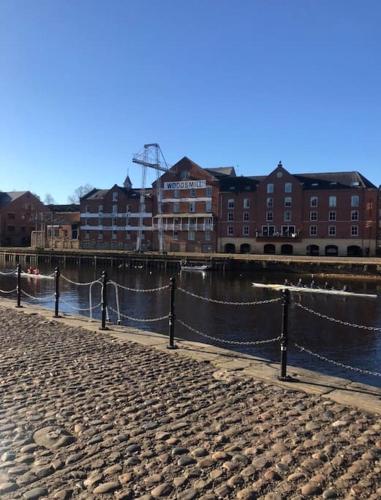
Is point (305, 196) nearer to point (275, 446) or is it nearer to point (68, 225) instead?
point (68, 225)

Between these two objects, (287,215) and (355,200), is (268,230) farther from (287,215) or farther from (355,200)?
(355,200)

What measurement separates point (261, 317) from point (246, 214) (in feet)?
181

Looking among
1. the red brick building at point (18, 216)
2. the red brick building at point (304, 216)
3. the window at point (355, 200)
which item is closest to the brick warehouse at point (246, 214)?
the window at point (355, 200)

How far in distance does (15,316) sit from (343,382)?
34.8 feet

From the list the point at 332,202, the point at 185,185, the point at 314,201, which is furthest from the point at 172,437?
the point at 185,185

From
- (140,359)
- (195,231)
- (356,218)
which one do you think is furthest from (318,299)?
(195,231)

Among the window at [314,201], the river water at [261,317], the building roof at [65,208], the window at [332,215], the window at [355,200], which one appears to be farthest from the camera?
the building roof at [65,208]

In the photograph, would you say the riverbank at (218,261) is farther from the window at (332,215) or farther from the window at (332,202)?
the window at (332,202)

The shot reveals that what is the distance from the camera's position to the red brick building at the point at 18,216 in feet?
370

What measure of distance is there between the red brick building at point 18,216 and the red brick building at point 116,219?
1865cm

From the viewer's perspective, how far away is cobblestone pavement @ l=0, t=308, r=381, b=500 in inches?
181

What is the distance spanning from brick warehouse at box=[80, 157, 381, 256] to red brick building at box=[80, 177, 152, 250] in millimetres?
196

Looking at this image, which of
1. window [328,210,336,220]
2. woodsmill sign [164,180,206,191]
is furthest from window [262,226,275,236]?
woodsmill sign [164,180,206,191]

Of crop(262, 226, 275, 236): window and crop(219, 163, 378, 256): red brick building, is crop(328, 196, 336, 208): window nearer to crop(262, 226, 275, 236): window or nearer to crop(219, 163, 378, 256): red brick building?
crop(219, 163, 378, 256): red brick building
